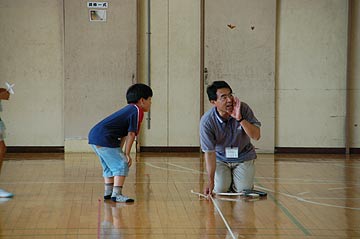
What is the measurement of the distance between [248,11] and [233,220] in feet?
16.5

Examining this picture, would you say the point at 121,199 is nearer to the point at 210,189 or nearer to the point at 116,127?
the point at 116,127

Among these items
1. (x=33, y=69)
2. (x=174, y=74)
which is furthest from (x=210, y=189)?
(x=33, y=69)

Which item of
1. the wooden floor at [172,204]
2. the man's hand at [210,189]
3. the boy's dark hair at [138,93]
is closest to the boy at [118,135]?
the boy's dark hair at [138,93]

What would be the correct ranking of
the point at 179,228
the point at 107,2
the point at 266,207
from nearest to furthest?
the point at 179,228 < the point at 266,207 < the point at 107,2

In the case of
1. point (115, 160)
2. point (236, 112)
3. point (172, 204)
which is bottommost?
point (172, 204)

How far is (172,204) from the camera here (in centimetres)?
570

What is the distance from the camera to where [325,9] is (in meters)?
9.60

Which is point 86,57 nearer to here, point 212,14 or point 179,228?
point 212,14

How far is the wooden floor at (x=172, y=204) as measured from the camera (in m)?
4.69

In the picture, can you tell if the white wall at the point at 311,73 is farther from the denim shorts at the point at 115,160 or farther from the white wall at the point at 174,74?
the denim shorts at the point at 115,160

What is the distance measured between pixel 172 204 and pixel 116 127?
2.57 ft

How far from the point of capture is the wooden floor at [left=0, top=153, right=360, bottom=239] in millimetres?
4688

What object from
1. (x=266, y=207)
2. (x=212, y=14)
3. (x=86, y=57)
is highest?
→ (x=212, y=14)

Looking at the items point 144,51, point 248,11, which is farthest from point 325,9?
point 144,51
